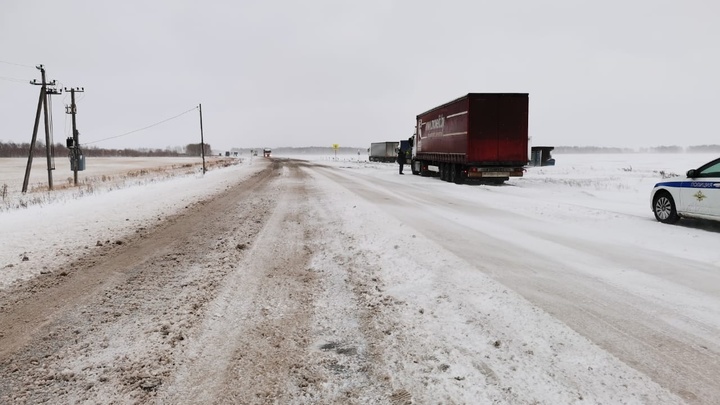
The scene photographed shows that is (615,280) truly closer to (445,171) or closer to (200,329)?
(200,329)

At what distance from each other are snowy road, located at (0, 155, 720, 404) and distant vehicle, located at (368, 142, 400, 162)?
46.7 m

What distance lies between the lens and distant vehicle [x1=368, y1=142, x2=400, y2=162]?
54.0m

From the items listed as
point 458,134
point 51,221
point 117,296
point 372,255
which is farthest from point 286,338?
point 458,134

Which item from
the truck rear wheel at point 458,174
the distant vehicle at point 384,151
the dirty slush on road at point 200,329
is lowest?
the dirty slush on road at point 200,329

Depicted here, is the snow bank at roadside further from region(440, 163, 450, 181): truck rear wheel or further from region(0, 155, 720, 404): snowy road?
region(440, 163, 450, 181): truck rear wheel

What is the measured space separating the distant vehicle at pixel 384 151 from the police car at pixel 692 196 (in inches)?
1705

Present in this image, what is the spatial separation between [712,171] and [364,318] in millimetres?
8637

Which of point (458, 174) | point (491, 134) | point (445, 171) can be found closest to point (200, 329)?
point (491, 134)

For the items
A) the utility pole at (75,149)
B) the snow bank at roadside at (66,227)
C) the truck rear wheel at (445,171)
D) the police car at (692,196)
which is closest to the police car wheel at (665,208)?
the police car at (692,196)

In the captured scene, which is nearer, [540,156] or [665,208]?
[665,208]

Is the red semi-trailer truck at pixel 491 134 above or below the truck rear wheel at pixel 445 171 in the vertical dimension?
above

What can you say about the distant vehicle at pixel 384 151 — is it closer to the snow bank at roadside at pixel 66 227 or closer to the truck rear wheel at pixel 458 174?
the truck rear wheel at pixel 458 174

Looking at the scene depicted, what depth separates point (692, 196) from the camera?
8227 mm

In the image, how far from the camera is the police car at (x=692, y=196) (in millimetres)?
7789
